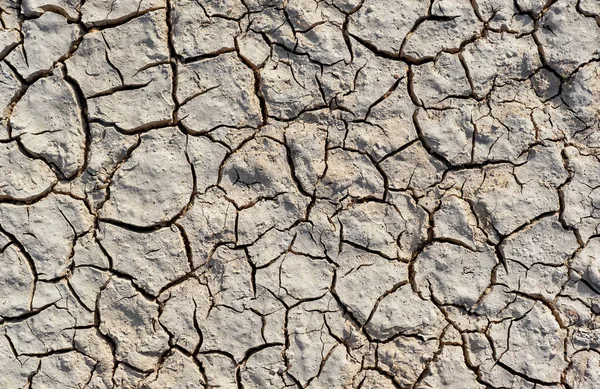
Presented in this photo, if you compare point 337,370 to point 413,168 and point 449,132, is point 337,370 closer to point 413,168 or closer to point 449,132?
point 413,168

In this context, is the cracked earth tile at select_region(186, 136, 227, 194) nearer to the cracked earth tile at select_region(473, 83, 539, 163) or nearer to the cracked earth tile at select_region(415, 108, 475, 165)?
the cracked earth tile at select_region(415, 108, 475, 165)

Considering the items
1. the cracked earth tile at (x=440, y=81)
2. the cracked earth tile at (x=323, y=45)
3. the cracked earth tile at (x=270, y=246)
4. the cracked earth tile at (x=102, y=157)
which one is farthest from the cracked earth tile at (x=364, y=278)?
the cracked earth tile at (x=102, y=157)

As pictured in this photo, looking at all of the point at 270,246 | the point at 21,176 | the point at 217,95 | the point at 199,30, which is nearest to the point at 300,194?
the point at 270,246

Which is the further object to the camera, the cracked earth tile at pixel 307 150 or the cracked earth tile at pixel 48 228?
the cracked earth tile at pixel 307 150

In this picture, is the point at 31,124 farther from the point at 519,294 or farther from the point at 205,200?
the point at 519,294

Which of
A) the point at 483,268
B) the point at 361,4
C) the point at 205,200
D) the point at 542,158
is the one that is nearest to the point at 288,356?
the point at 205,200

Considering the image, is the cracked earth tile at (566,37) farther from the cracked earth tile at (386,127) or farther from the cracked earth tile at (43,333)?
the cracked earth tile at (43,333)
